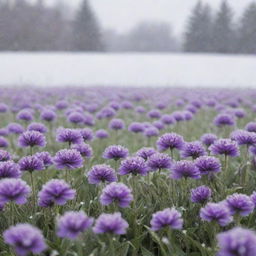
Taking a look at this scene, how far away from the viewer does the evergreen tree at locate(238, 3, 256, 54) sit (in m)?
26.9

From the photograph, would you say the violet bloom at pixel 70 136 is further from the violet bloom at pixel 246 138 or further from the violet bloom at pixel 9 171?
the violet bloom at pixel 246 138

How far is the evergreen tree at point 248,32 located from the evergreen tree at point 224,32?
75 centimetres

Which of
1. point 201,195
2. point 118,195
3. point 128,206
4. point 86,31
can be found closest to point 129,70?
point 201,195

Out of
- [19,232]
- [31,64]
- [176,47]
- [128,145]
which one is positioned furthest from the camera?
[176,47]

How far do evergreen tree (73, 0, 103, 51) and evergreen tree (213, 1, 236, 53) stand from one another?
9450 millimetres

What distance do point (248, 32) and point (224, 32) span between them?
2519 mm

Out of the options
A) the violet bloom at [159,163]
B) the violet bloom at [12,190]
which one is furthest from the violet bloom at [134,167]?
the violet bloom at [12,190]

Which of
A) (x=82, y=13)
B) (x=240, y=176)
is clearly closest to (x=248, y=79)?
(x=240, y=176)

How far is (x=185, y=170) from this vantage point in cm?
195

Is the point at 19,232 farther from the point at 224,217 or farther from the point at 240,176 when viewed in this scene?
the point at 240,176

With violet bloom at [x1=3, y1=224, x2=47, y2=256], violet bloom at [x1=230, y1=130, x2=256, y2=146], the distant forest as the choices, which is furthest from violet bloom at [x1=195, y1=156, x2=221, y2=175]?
the distant forest

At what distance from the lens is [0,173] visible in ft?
6.01

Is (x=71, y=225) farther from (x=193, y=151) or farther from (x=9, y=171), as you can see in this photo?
(x=193, y=151)

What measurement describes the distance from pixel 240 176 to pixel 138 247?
99 cm
